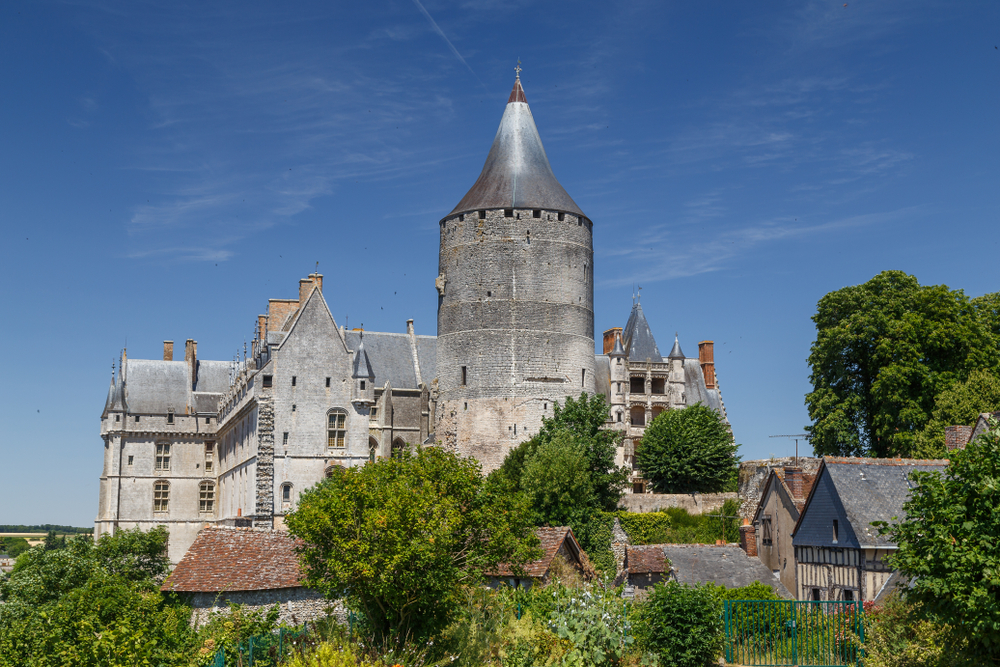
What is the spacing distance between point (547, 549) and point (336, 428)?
1689 centimetres

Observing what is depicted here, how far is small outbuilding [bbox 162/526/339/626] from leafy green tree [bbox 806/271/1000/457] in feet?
70.4

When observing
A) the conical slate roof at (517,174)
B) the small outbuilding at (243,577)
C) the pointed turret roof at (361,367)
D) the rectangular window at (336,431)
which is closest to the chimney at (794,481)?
the small outbuilding at (243,577)

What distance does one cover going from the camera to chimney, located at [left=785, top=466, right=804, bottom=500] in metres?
27.8

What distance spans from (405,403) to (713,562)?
25.2 m

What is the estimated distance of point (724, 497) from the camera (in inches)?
1533

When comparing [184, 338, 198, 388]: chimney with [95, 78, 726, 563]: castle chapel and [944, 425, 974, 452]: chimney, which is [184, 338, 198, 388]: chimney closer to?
[95, 78, 726, 563]: castle chapel

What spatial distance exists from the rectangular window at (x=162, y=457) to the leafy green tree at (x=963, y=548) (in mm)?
47150

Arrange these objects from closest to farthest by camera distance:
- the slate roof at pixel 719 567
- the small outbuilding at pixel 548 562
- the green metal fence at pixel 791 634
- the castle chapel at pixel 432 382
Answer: the green metal fence at pixel 791 634
the small outbuilding at pixel 548 562
the slate roof at pixel 719 567
the castle chapel at pixel 432 382

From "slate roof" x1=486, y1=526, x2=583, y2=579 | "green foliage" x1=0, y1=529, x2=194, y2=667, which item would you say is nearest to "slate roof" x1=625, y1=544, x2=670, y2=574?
"slate roof" x1=486, y1=526, x2=583, y2=579

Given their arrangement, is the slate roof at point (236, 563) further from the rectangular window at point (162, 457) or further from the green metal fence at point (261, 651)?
the rectangular window at point (162, 457)

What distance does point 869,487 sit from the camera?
80.0ft

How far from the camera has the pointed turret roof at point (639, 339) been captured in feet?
168

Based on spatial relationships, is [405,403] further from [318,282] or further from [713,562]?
[713,562]

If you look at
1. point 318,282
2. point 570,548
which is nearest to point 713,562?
point 570,548
